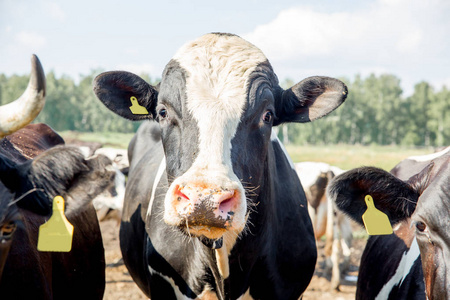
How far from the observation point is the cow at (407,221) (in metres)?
2.54

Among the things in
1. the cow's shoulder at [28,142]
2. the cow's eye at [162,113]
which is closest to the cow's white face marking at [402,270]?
the cow's eye at [162,113]

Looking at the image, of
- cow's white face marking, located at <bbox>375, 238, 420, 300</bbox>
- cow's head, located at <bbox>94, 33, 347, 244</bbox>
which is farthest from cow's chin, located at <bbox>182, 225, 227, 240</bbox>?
cow's white face marking, located at <bbox>375, 238, 420, 300</bbox>

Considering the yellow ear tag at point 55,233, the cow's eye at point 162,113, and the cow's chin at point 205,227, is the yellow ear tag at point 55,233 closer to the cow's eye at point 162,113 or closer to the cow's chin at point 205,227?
the cow's chin at point 205,227

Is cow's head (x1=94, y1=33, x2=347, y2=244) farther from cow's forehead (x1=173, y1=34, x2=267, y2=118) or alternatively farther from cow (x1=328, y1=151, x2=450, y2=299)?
cow (x1=328, y1=151, x2=450, y2=299)

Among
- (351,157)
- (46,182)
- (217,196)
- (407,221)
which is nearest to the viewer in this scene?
(217,196)

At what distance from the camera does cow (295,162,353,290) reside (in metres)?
8.62

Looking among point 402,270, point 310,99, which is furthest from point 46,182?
point 402,270

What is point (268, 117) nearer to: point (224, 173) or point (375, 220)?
point (224, 173)

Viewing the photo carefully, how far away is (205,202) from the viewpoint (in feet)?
7.68

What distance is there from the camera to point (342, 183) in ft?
9.84

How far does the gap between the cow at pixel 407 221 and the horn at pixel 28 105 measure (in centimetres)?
180

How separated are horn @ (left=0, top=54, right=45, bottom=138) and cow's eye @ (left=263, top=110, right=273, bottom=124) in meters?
1.38

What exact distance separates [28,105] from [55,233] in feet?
2.74

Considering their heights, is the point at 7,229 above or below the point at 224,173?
below
